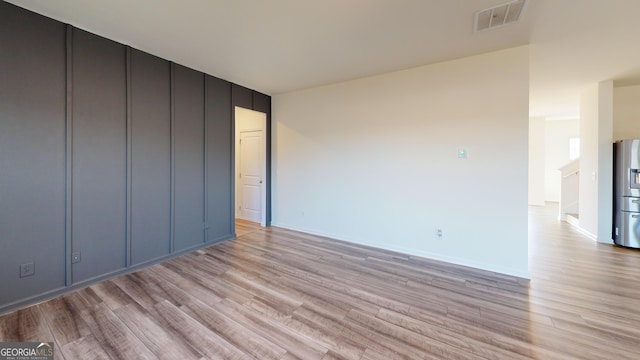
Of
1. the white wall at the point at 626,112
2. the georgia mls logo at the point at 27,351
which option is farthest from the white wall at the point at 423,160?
the georgia mls logo at the point at 27,351

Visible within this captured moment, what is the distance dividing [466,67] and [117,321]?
188 inches

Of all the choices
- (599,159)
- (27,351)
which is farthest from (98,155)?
(599,159)

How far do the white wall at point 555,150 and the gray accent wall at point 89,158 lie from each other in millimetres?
10646

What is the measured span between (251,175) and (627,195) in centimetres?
697

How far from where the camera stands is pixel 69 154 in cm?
257

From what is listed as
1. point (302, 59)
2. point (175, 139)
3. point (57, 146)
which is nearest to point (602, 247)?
point (302, 59)

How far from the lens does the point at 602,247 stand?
13.2 feet

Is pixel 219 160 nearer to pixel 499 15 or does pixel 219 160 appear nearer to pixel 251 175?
pixel 251 175

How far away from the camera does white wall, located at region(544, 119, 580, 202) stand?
808cm

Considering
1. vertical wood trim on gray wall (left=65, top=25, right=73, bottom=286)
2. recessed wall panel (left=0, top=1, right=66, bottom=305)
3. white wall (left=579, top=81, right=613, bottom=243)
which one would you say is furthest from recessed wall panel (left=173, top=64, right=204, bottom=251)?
white wall (left=579, top=81, right=613, bottom=243)

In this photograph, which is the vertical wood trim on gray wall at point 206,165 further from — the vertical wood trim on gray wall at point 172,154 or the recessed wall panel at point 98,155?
the recessed wall panel at point 98,155

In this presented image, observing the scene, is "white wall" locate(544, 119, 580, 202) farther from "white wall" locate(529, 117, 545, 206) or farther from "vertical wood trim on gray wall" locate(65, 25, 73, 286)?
"vertical wood trim on gray wall" locate(65, 25, 73, 286)

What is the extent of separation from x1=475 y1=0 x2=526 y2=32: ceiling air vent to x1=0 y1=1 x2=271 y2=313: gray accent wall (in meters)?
3.81

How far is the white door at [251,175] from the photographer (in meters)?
5.52
